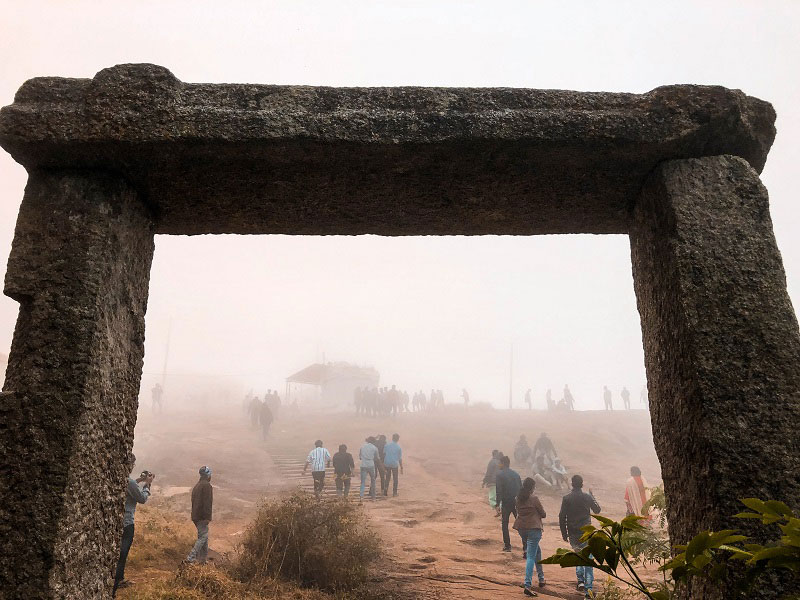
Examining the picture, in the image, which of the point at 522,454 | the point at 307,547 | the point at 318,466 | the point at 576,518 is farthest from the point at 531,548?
the point at 522,454

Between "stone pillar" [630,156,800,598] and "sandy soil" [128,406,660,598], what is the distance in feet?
17.1

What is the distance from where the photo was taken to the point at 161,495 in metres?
13.0

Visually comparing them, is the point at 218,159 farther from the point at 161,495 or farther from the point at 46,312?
the point at 161,495

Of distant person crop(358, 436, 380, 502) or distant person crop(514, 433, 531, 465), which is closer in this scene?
distant person crop(358, 436, 380, 502)

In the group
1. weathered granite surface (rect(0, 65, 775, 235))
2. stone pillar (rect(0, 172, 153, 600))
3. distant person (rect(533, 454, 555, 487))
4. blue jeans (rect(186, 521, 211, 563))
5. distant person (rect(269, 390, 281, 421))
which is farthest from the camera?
distant person (rect(269, 390, 281, 421))

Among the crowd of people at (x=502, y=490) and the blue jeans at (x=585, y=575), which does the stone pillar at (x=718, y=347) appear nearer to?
the crowd of people at (x=502, y=490)

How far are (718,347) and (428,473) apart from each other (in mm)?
17285

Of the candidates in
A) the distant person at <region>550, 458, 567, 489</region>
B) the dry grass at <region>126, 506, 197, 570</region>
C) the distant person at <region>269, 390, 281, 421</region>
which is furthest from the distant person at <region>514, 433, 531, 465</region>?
the distant person at <region>269, 390, 281, 421</region>

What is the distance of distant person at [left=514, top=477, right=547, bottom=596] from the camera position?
6.64 m

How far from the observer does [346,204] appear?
2.63 metres

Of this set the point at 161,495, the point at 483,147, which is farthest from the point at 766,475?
the point at 161,495

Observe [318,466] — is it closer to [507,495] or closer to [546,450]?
[507,495]

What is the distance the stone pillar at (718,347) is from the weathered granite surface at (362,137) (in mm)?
255

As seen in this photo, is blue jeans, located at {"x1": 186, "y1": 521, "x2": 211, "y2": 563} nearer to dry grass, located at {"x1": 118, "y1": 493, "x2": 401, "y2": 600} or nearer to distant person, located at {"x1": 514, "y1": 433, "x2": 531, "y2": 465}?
dry grass, located at {"x1": 118, "y1": 493, "x2": 401, "y2": 600}
